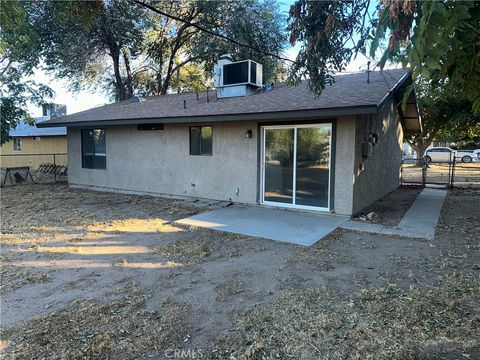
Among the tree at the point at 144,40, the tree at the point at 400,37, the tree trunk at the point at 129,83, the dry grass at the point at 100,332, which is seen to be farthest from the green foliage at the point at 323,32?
the tree trunk at the point at 129,83

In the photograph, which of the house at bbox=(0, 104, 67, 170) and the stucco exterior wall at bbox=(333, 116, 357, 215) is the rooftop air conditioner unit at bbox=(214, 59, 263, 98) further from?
the house at bbox=(0, 104, 67, 170)

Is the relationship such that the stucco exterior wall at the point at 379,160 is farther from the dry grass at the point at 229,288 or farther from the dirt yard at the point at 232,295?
the dry grass at the point at 229,288

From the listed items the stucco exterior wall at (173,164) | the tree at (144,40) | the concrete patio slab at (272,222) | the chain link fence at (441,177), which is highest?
the tree at (144,40)

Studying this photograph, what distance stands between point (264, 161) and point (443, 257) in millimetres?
4909

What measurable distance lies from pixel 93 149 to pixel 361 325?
1235 centimetres

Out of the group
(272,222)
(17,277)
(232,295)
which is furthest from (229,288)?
(272,222)

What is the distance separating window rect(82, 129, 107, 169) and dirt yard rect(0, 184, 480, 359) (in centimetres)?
610

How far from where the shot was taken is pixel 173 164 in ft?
35.7

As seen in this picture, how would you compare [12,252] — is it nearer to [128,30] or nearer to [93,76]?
[128,30]

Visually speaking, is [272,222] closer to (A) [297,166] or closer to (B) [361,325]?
(A) [297,166]

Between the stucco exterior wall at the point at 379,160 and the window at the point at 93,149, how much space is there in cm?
919

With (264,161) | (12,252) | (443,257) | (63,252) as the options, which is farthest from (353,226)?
(12,252)

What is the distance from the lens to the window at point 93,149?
42.0ft

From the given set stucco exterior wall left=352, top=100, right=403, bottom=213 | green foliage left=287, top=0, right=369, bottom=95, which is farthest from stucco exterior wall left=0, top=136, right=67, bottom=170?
green foliage left=287, top=0, right=369, bottom=95
